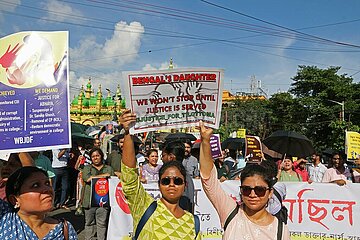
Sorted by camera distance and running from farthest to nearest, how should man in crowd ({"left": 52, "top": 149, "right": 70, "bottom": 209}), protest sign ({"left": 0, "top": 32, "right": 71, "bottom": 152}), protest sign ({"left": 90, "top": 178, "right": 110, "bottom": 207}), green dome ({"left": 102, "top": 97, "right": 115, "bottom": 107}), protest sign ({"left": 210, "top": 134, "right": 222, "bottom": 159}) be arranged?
green dome ({"left": 102, "top": 97, "right": 115, "bottom": 107}), protest sign ({"left": 210, "top": 134, "right": 222, "bottom": 159}), man in crowd ({"left": 52, "top": 149, "right": 70, "bottom": 209}), protest sign ({"left": 90, "top": 178, "right": 110, "bottom": 207}), protest sign ({"left": 0, "top": 32, "right": 71, "bottom": 152})

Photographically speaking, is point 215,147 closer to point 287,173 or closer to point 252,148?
point 252,148

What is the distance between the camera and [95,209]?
5844mm

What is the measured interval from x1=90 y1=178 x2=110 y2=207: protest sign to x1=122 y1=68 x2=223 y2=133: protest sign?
2865 mm

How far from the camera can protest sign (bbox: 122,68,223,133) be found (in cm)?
311

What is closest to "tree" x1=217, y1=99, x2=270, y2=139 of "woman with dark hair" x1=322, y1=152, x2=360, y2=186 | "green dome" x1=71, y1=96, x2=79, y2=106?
"green dome" x1=71, y1=96, x2=79, y2=106

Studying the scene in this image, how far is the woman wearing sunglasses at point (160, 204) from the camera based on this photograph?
2.48m

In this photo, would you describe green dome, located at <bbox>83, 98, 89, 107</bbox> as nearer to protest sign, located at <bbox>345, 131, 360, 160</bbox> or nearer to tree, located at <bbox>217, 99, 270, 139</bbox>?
tree, located at <bbox>217, 99, 270, 139</bbox>

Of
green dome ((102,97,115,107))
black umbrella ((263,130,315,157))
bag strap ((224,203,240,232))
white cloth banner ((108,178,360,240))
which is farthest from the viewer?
green dome ((102,97,115,107))

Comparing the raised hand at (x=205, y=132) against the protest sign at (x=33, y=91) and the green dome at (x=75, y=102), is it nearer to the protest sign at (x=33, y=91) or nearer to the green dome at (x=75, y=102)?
the protest sign at (x=33, y=91)

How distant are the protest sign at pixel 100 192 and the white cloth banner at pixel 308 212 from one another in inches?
6.0

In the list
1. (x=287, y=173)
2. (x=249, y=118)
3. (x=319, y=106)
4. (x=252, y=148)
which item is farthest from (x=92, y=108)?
(x=287, y=173)

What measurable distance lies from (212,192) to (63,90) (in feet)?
4.11

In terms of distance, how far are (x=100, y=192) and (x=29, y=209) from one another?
3.62 metres

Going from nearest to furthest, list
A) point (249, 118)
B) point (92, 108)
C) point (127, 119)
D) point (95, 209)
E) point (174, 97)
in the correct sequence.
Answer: point (127, 119)
point (174, 97)
point (95, 209)
point (249, 118)
point (92, 108)
